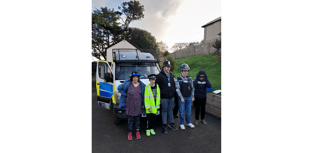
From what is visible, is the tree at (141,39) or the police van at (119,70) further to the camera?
the tree at (141,39)

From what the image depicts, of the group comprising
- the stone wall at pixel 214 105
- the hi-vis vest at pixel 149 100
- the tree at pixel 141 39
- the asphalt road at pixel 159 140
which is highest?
the tree at pixel 141 39

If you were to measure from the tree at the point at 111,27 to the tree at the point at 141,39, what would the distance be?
2332 millimetres

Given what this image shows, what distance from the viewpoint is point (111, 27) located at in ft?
52.1

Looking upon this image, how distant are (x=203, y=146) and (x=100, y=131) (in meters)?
2.84

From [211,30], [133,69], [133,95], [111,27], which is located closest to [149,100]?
[133,95]

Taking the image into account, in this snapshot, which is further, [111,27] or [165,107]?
[111,27]

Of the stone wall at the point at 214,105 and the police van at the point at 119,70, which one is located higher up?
the police van at the point at 119,70

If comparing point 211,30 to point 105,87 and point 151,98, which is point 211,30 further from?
point 151,98

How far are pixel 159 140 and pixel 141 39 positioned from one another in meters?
19.4

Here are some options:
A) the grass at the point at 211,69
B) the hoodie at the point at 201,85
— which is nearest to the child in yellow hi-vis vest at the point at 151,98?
the hoodie at the point at 201,85

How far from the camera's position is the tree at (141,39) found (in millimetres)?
20122

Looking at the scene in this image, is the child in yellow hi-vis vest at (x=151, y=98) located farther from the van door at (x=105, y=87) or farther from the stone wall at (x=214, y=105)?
the stone wall at (x=214, y=105)

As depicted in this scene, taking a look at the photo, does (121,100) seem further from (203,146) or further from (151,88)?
(203,146)

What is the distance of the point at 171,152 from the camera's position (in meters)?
2.83
